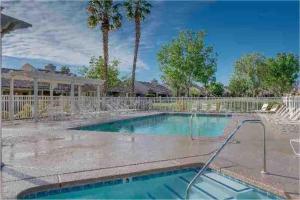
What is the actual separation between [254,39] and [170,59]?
866 cm

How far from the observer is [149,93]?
5953 centimetres

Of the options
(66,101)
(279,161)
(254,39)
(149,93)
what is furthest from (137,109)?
(149,93)

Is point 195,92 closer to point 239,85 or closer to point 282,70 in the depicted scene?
point 239,85

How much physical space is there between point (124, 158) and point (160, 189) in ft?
4.47

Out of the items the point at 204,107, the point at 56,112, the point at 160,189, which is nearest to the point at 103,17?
the point at 204,107

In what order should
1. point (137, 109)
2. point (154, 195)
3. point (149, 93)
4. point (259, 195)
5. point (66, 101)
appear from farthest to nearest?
point (149, 93) < point (137, 109) < point (66, 101) < point (154, 195) < point (259, 195)

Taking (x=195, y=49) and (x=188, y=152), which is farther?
(x=195, y=49)

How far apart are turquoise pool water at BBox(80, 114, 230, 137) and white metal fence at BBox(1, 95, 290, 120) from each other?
252 cm

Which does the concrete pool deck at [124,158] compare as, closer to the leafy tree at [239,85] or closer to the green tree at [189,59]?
the green tree at [189,59]

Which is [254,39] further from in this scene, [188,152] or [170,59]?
[188,152]

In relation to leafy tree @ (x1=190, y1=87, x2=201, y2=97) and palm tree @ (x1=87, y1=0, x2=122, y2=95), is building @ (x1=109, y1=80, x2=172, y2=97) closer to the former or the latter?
leafy tree @ (x1=190, y1=87, x2=201, y2=97)

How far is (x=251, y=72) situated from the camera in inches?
1818

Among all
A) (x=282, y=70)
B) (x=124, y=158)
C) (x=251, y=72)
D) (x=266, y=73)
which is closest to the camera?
(x=124, y=158)

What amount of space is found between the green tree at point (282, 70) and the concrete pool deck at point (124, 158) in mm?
35540
